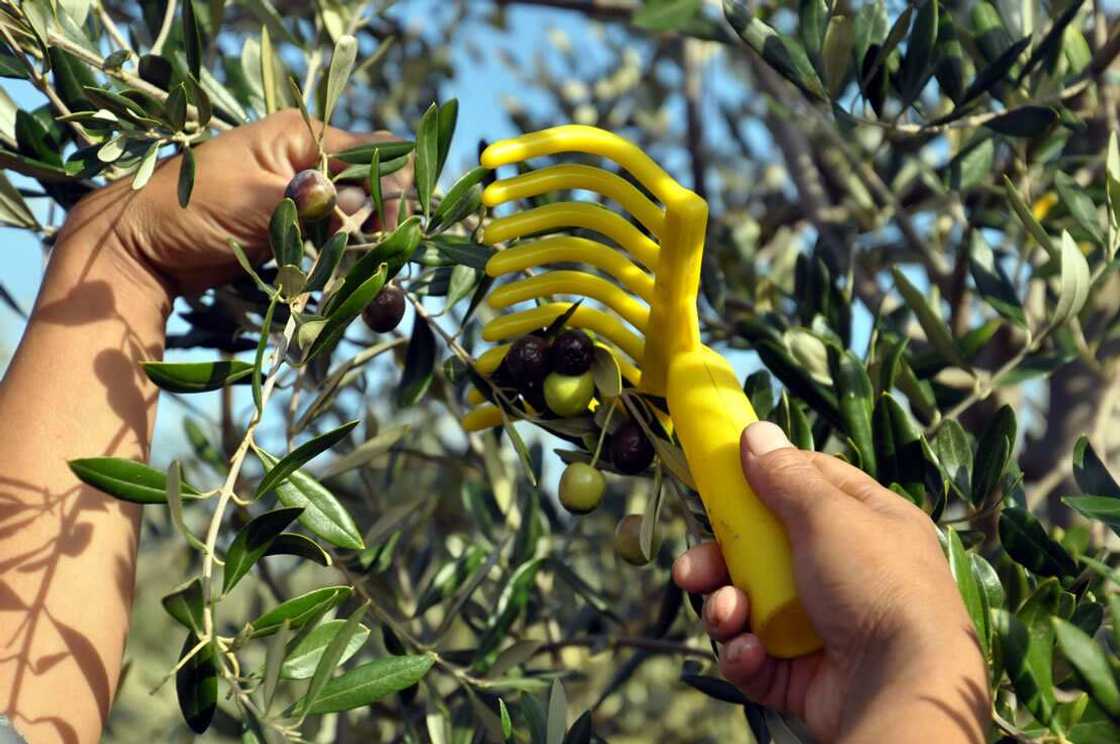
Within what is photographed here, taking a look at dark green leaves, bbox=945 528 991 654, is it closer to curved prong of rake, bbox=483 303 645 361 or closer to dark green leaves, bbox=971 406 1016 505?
dark green leaves, bbox=971 406 1016 505

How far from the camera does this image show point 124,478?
119 centimetres

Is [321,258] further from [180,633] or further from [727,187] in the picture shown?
[180,633]

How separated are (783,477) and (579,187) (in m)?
0.46

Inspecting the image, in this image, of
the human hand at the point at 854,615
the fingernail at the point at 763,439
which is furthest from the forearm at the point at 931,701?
the fingernail at the point at 763,439

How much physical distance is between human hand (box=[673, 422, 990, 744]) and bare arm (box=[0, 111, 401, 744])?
0.63 metres

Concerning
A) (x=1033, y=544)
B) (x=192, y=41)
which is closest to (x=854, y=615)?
(x=1033, y=544)

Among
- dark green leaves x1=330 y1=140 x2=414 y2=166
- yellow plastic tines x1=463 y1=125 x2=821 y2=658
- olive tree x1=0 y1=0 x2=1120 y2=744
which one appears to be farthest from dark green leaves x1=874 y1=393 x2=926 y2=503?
dark green leaves x1=330 y1=140 x2=414 y2=166

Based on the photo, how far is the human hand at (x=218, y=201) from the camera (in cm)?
150

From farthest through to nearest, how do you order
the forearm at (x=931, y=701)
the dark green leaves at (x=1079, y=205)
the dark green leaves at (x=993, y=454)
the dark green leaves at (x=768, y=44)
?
the dark green leaves at (x=1079, y=205) < the dark green leaves at (x=768, y=44) < the dark green leaves at (x=993, y=454) < the forearm at (x=931, y=701)

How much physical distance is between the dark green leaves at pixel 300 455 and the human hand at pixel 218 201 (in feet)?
1.28

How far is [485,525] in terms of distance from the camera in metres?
2.31

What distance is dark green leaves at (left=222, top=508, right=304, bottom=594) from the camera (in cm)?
118

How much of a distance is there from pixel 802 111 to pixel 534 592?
1.22 meters

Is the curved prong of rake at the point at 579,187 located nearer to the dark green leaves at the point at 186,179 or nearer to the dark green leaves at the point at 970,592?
the dark green leaves at the point at 186,179
